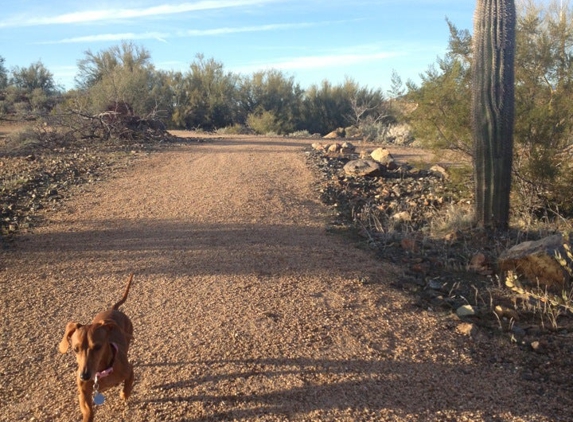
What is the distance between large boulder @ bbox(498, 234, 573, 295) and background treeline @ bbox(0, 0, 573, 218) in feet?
9.67

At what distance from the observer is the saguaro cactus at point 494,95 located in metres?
8.03

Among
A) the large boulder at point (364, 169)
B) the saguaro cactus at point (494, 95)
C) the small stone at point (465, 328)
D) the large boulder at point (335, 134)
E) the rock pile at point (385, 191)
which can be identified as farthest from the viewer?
the large boulder at point (335, 134)

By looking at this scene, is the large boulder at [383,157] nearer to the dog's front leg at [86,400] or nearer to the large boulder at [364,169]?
the large boulder at [364,169]

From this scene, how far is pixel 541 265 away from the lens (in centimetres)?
639

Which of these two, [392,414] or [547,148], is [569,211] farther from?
[392,414]

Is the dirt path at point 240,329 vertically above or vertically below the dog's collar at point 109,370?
below

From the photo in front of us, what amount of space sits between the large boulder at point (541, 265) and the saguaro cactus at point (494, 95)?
1.75 metres

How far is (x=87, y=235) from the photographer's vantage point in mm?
7738

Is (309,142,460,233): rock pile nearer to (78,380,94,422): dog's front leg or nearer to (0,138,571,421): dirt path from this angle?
(0,138,571,421): dirt path

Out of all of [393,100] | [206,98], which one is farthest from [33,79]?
[393,100]

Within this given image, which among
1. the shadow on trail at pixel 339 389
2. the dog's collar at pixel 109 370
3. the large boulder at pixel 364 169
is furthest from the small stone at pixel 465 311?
the large boulder at pixel 364 169

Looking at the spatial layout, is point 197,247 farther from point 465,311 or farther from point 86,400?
point 86,400

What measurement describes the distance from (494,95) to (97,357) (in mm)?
6495

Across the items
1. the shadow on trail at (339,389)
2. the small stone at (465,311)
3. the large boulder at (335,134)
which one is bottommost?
the shadow on trail at (339,389)
